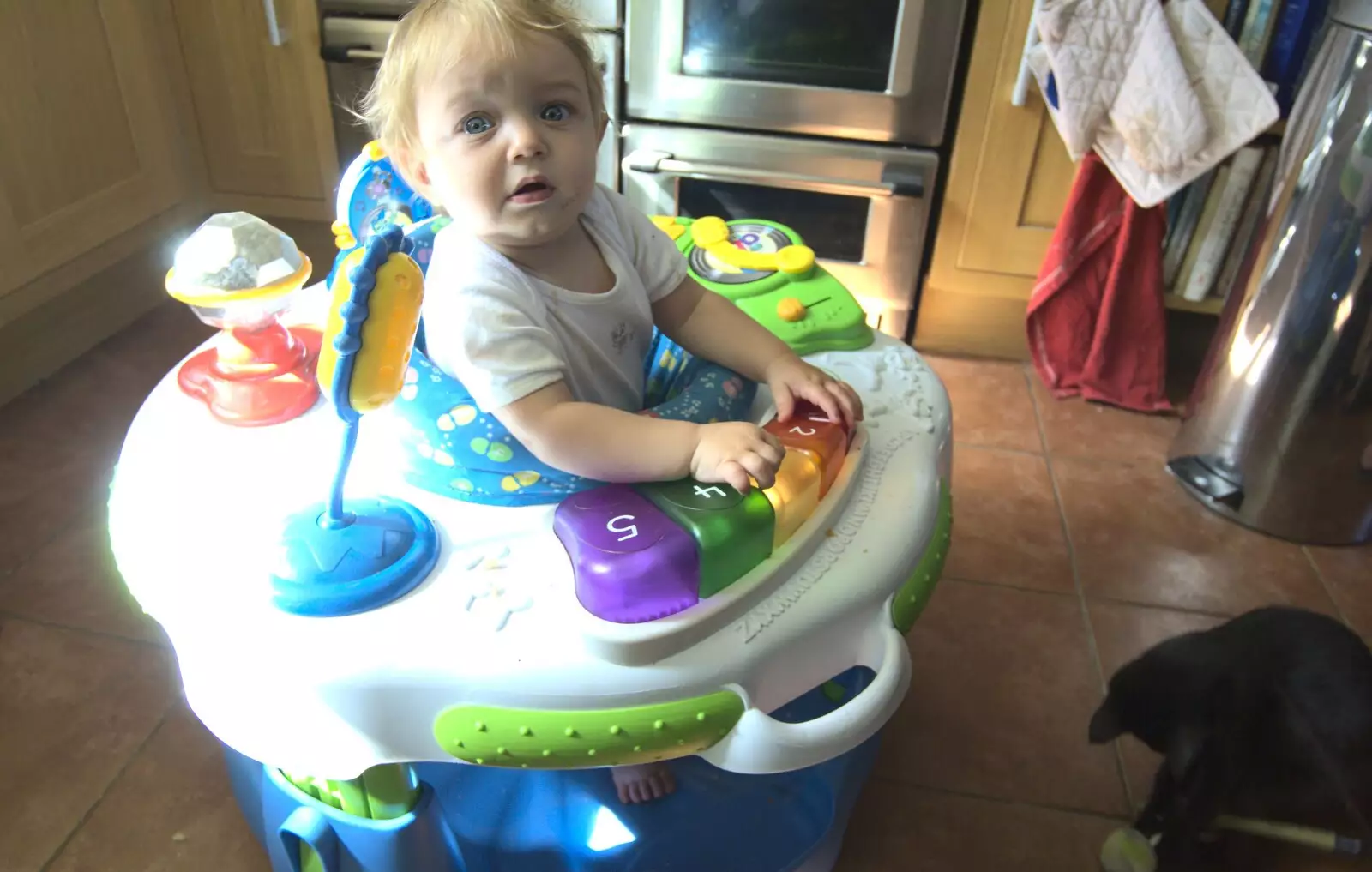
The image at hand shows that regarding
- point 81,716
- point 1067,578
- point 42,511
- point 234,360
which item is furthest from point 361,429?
point 1067,578

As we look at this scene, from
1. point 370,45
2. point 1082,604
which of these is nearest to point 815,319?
point 1082,604

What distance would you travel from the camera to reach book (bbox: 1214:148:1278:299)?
138 centimetres

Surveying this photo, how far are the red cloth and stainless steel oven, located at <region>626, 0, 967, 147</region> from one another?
0.24 metres

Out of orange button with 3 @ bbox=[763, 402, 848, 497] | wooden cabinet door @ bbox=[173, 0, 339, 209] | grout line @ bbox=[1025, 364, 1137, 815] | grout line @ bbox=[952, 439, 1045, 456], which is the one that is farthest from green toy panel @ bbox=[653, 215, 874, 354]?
wooden cabinet door @ bbox=[173, 0, 339, 209]

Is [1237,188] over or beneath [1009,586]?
over

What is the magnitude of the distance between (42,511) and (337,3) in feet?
2.72

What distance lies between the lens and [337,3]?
1.52 m

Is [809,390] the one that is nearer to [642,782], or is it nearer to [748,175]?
[642,782]

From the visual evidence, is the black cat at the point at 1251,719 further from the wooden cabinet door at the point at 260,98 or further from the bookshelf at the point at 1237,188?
the wooden cabinet door at the point at 260,98

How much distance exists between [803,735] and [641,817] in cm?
30

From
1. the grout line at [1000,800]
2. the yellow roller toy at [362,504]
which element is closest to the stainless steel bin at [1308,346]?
the grout line at [1000,800]

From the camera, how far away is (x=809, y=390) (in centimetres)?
77

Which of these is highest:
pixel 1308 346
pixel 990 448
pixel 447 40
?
pixel 447 40

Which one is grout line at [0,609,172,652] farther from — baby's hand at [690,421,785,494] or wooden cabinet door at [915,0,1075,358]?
wooden cabinet door at [915,0,1075,358]
